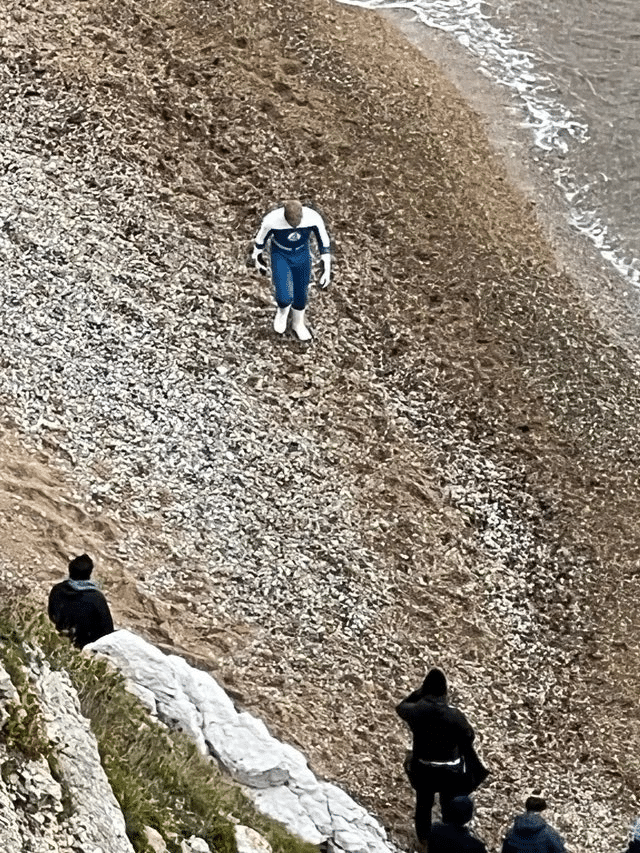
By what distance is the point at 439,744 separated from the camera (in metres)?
12.4

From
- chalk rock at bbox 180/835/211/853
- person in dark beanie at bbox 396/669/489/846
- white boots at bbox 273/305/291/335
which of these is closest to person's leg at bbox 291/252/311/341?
white boots at bbox 273/305/291/335

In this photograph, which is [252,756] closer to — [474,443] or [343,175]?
[474,443]

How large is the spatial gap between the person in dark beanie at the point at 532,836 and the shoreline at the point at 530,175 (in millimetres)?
10182

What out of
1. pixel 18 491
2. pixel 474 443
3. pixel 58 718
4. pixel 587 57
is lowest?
pixel 18 491

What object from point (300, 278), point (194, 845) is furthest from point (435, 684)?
point (300, 278)

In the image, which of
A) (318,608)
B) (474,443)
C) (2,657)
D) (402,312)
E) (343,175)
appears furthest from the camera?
(343,175)

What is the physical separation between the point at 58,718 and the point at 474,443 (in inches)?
393

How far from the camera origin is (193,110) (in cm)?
2233

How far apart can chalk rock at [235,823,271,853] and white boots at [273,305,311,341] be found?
9104 millimetres

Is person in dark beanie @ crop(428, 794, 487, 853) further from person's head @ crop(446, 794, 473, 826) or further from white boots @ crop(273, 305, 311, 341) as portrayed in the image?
white boots @ crop(273, 305, 311, 341)

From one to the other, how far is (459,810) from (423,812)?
1697 millimetres

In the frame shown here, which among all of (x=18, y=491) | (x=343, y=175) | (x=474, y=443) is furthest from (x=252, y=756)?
(x=343, y=175)

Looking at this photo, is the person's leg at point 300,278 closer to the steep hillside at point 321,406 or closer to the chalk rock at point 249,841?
the steep hillside at point 321,406

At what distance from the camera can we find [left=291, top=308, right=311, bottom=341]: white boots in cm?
1870
